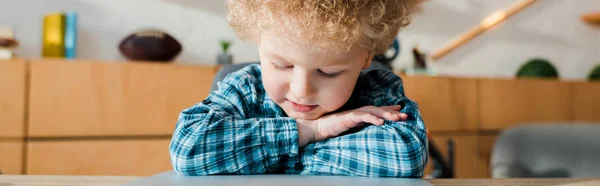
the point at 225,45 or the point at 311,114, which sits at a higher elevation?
the point at 225,45

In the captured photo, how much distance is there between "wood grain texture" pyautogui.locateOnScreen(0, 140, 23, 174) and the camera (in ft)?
7.13

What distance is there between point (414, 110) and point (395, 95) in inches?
2.6

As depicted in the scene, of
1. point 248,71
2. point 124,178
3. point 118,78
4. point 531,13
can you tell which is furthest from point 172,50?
point 531,13

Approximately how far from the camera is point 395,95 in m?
0.94

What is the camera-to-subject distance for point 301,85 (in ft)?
2.50

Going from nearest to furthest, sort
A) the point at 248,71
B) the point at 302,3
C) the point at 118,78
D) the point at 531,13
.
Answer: the point at 302,3 → the point at 248,71 → the point at 118,78 → the point at 531,13

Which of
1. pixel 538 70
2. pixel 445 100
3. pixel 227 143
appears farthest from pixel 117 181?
pixel 538 70

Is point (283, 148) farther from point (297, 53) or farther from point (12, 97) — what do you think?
point (12, 97)

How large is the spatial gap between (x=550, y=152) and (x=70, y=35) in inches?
81.4

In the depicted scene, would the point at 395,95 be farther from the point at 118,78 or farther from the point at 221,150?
the point at 118,78

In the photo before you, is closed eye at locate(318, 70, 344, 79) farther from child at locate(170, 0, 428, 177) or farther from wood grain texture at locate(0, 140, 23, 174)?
wood grain texture at locate(0, 140, 23, 174)

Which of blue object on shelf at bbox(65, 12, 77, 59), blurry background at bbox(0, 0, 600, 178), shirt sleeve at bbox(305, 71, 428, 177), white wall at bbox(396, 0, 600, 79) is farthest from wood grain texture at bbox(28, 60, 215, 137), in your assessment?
shirt sleeve at bbox(305, 71, 428, 177)

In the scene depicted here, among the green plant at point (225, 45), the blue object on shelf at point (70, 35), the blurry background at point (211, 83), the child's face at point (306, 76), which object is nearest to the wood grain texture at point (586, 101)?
the blurry background at point (211, 83)

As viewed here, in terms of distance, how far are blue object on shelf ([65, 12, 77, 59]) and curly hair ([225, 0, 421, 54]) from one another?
6.04 feet
